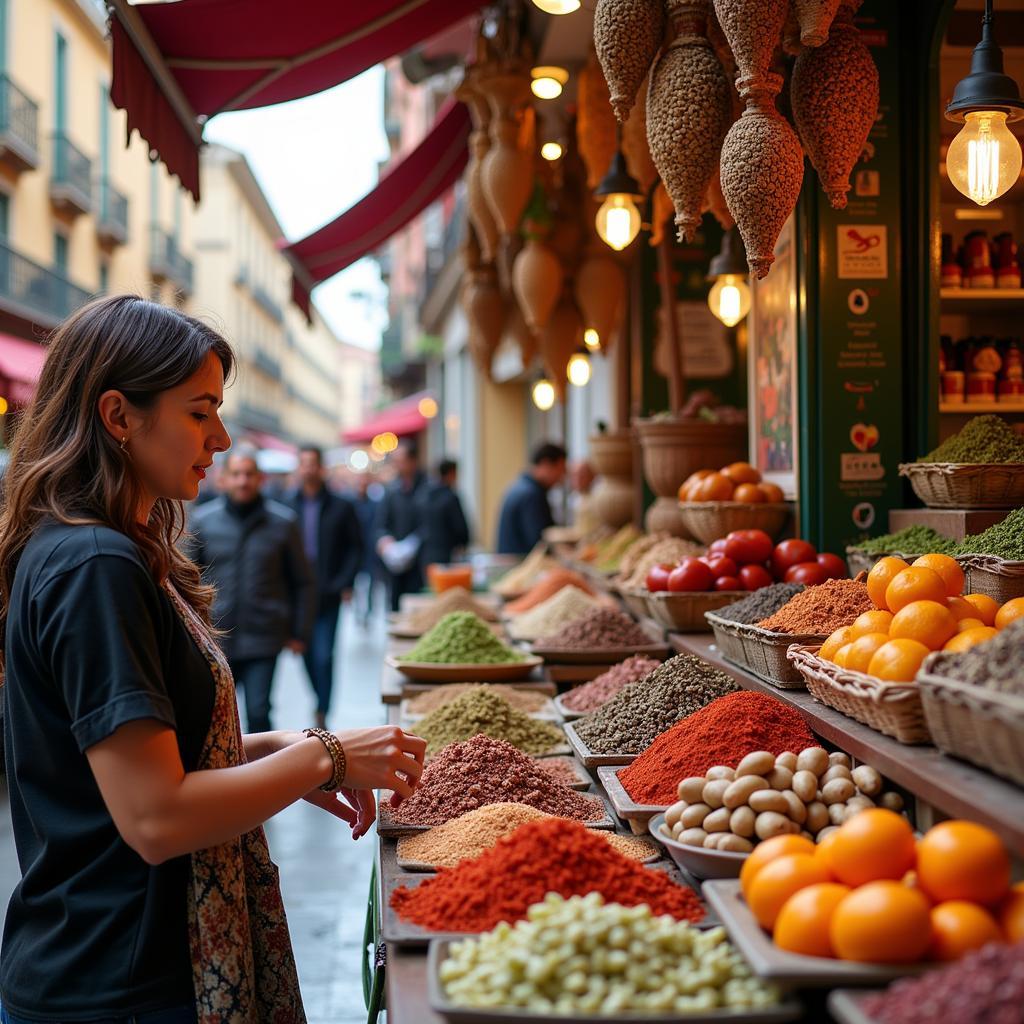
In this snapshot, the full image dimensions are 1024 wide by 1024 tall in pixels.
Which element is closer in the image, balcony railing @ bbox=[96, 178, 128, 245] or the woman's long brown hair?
the woman's long brown hair

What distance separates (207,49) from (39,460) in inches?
112

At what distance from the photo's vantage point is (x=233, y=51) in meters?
4.27

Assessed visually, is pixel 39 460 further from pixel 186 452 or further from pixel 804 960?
pixel 804 960

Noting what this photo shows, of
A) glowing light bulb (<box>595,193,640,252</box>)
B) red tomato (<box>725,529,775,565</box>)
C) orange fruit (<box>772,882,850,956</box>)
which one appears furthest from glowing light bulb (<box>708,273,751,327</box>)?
orange fruit (<box>772,882,850,956</box>)

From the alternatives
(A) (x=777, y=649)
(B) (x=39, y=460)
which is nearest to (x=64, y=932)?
(B) (x=39, y=460)

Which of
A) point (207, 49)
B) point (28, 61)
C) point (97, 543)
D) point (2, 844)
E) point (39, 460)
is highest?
point (28, 61)

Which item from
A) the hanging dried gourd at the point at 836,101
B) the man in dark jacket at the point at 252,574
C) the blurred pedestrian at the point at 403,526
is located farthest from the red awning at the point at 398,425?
the hanging dried gourd at the point at 836,101

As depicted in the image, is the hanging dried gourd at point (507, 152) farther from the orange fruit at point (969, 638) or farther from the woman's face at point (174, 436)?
the orange fruit at point (969, 638)

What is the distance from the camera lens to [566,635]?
15.1ft

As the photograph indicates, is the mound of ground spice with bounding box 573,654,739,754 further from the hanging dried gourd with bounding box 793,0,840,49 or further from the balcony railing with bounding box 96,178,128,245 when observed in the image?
the balcony railing with bounding box 96,178,128,245

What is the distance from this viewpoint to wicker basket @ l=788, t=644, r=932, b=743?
192 cm

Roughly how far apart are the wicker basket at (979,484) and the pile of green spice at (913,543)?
Result: 112 millimetres

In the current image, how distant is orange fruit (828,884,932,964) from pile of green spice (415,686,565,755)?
5.36 feet

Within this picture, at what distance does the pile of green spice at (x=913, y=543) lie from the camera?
3119 mm
